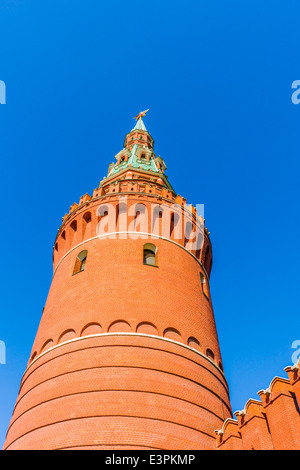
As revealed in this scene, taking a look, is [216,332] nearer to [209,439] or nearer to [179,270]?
[179,270]

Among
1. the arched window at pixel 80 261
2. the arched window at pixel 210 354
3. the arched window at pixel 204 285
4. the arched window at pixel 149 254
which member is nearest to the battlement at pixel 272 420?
the arched window at pixel 210 354

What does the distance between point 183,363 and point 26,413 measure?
184 inches

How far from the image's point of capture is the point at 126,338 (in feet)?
41.3

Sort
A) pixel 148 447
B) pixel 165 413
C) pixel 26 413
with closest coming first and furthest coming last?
pixel 148 447 → pixel 165 413 → pixel 26 413

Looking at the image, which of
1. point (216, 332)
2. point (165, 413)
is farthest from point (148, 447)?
point (216, 332)

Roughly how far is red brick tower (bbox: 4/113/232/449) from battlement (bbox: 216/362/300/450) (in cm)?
114

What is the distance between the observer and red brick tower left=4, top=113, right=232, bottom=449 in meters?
10.9

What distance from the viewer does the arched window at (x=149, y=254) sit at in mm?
16023

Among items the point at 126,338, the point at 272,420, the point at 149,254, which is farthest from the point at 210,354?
the point at 272,420

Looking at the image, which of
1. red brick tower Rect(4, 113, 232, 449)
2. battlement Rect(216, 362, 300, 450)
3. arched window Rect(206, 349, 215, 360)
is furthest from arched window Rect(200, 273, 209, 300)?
battlement Rect(216, 362, 300, 450)

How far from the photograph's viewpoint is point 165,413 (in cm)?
1117

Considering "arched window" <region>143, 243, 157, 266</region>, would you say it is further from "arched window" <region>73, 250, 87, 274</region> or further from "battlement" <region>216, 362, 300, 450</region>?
"battlement" <region>216, 362, 300, 450</region>

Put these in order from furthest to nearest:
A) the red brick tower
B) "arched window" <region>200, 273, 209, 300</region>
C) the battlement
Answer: "arched window" <region>200, 273, 209, 300</region> → the red brick tower → the battlement
